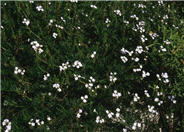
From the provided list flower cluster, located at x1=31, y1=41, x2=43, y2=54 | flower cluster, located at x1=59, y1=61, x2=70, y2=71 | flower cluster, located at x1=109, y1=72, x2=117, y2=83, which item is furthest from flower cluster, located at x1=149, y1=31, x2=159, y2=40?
flower cluster, located at x1=31, y1=41, x2=43, y2=54

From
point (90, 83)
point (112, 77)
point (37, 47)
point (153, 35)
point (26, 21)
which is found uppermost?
point (153, 35)

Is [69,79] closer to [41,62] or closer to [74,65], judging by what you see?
[74,65]

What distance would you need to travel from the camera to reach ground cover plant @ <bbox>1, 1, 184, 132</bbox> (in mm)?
3984

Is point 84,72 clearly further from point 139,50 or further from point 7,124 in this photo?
point 7,124

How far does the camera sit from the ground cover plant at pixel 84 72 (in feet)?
13.1

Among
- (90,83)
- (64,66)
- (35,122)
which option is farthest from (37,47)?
(35,122)

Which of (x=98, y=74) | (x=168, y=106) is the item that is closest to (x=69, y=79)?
(x=98, y=74)

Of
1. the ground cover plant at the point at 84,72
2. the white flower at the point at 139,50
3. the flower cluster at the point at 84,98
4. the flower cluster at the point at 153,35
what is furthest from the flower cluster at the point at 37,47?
the flower cluster at the point at 153,35

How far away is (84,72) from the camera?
441cm

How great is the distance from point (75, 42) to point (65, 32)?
1.63 feet

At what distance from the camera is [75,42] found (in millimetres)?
4688

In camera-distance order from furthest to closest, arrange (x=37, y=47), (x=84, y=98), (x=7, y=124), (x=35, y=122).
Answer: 1. (x=37, y=47)
2. (x=84, y=98)
3. (x=35, y=122)
4. (x=7, y=124)

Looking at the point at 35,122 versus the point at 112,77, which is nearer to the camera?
the point at 35,122

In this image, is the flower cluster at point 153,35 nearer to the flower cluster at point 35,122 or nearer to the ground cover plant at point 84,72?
the ground cover plant at point 84,72
